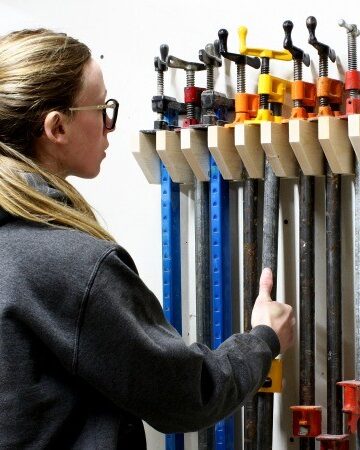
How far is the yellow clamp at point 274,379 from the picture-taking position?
1745 mm

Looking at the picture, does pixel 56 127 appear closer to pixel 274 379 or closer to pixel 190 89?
pixel 190 89

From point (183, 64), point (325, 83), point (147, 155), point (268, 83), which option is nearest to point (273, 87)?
point (268, 83)

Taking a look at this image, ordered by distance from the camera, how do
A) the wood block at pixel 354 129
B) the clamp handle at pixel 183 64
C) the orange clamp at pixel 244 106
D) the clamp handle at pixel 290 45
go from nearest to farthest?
the wood block at pixel 354 129, the clamp handle at pixel 290 45, the orange clamp at pixel 244 106, the clamp handle at pixel 183 64

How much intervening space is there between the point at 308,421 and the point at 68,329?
0.72 m

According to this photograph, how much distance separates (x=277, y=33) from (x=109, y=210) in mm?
679

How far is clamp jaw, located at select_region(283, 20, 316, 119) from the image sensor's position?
1.67 meters

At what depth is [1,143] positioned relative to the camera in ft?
4.22

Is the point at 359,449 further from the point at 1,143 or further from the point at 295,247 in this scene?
the point at 1,143

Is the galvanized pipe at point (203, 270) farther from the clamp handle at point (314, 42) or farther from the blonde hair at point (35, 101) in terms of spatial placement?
the blonde hair at point (35, 101)

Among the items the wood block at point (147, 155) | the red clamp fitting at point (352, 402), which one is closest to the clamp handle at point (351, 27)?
the wood block at point (147, 155)

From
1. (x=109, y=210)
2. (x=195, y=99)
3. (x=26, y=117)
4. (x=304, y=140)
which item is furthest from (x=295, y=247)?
(x=26, y=117)

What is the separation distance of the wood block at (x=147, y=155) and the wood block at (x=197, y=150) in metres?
0.13

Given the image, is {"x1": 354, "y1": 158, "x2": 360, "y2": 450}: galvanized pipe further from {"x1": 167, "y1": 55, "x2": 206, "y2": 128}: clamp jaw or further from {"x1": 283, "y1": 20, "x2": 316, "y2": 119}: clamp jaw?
{"x1": 167, "y1": 55, "x2": 206, "y2": 128}: clamp jaw

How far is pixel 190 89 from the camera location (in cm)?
188
